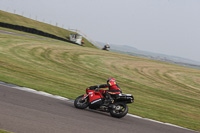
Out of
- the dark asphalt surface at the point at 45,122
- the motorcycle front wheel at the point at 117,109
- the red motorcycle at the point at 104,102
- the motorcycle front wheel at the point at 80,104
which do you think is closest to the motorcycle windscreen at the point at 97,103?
the red motorcycle at the point at 104,102

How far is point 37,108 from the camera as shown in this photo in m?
7.79

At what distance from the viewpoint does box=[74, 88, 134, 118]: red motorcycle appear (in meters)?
9.05

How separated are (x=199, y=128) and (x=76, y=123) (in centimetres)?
555

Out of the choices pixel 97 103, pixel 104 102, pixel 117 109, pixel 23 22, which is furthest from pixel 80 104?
pixel 23 22

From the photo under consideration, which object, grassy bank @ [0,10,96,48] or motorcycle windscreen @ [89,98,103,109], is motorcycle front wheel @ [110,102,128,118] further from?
grassy bank @ [0,10,96,48]

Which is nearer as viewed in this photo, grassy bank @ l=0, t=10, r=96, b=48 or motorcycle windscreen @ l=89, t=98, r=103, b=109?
motorcycle windscreen @ l=89, t=98, r=103, b=109

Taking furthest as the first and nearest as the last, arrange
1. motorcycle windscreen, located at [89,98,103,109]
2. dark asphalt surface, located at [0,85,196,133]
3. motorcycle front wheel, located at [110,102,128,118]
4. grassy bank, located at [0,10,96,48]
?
1. grassy bank, located at [0,10,96,48]
2. motorcycle windscreen, located at [89,98,103,109]
3. motorcycle front wheel, located at [110,102,128,118]
4. dark asphalt surface, located at [0,85,196,133]

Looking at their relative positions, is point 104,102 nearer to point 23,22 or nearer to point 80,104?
point 80,104

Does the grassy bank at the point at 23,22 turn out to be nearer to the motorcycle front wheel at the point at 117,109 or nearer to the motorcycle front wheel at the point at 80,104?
the motorcycle front wheel at the point at 80,104

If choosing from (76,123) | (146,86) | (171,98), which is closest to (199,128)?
(76,123)

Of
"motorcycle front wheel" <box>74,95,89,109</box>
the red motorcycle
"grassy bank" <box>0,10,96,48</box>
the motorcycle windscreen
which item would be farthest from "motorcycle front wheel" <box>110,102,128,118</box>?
"grassy bank" <box>0,10,96,48</box>

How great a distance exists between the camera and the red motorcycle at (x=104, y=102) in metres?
9.05

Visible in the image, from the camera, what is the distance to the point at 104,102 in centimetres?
944

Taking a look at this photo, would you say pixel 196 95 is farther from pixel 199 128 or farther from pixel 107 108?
pixel 107 108
